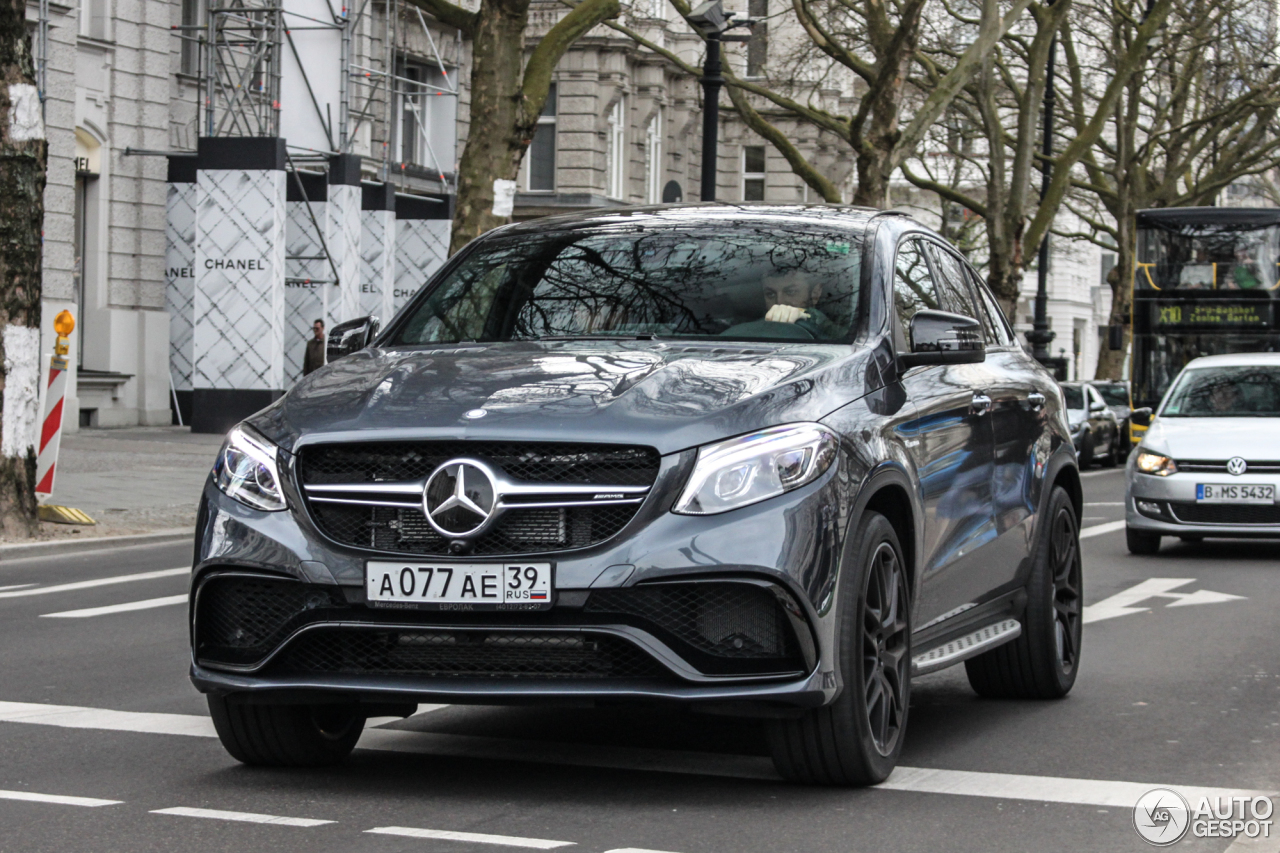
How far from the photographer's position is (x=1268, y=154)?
5234cm

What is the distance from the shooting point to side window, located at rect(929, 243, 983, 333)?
7.71m

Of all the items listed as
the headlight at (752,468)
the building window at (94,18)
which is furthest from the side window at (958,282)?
the building window at (94,18)

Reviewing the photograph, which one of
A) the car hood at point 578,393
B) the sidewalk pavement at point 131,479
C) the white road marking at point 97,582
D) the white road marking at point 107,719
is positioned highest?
the car hood at point 578,393

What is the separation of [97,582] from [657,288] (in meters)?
7.06

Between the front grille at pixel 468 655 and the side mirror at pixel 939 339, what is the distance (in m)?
1.58

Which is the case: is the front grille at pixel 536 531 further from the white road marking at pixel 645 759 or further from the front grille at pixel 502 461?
the white road marking at pixel 645 759

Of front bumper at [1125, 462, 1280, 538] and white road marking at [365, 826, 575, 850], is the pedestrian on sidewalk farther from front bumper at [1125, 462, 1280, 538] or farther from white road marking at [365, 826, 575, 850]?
white road marking at [365, 826, 575, 850]

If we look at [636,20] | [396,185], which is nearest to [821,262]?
[396,185]

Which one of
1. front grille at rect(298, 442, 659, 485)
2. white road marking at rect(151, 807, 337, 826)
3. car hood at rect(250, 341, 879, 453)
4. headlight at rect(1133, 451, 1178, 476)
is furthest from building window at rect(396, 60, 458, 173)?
white road marking at rect(151, 807, 337, 826)

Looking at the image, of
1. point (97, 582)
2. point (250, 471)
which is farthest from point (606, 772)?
point (97, 582)

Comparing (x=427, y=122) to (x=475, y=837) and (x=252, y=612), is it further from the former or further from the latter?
(x=475, y=837)

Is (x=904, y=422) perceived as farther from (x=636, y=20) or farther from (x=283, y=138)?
(x=636, y=20)

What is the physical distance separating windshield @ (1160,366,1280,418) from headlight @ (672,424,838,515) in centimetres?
1127

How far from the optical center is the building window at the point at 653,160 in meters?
48.2
